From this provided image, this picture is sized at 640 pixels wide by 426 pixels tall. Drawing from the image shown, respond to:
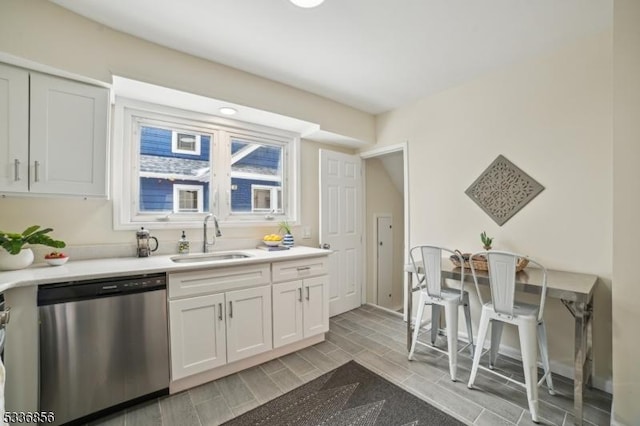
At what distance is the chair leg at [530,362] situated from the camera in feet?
5.35

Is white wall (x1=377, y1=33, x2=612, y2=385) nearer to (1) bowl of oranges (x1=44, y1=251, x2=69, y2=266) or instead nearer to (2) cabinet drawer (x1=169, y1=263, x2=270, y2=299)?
(2) cabinet drawer (x1=169, y1=263, x2=270, y2=299)

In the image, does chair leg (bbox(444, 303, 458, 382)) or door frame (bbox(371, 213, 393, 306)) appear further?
door frame (bbox(371, 213, 393, 306))

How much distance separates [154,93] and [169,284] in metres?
1.56

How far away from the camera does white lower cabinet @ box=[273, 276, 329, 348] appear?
2361 mm

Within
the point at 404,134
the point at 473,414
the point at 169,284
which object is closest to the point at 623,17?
the point at 404,134

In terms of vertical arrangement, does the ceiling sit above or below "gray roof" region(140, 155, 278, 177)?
above

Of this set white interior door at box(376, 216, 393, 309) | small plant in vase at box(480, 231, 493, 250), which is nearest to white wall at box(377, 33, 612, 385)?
small plant in vase at box(480, 231, 493, 250)

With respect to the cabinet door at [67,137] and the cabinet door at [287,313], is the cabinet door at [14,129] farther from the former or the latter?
the cabinet door at [287,313]

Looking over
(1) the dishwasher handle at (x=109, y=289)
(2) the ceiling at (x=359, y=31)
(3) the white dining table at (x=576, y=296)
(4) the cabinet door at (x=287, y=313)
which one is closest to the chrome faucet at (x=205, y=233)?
(4) the cabinet door at (x=287, y=313)

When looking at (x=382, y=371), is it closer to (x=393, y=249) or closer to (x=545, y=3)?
(x=393, y=249)

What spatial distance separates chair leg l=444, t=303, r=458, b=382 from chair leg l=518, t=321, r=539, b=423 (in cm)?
45

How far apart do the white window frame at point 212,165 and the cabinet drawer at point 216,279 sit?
742 millimetres

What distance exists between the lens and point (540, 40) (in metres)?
2.06

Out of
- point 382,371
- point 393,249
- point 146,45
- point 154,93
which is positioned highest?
point 146,45
